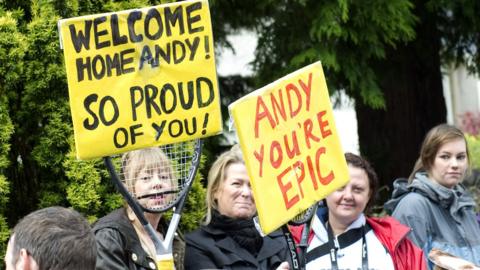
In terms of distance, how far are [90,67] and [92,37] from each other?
0.13 meters

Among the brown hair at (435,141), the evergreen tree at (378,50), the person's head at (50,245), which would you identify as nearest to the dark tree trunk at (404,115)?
the evergreen tree at (378,50)

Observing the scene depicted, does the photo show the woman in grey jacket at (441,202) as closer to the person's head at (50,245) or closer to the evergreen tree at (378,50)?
the evergreen tree at (378,50)

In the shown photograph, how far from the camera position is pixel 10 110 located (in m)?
5.46

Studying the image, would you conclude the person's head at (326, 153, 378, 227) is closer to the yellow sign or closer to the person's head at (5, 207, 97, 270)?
the yellow sign

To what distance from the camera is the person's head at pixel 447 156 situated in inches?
236

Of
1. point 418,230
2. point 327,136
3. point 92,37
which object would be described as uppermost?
point 92,37

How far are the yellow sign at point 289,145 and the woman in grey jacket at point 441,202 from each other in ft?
4.14

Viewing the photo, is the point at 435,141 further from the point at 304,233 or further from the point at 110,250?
the point at 110,250

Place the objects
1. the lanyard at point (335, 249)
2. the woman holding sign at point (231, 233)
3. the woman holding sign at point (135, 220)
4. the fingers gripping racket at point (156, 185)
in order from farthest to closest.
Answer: the lanyard at point (335, 249) < the woman holding sign at point (231, 233) < the woman holding sign at point (135, 220) < the fingers gripping racket at point (156, 185)

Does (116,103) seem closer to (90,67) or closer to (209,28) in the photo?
(90,67)

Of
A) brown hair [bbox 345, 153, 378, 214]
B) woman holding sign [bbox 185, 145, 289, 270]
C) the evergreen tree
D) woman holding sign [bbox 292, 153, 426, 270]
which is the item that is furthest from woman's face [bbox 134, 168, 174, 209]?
the evergreen tree

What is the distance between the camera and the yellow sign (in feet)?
14.3

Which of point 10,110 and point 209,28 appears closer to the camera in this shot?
point 209,28

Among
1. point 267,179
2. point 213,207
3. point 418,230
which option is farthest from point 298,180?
point 418,230
